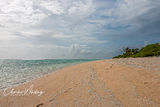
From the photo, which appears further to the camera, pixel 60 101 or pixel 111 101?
pixel 60 101

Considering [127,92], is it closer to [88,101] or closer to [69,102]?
[88,101]

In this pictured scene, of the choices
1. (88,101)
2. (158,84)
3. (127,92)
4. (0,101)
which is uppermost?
(158,84)

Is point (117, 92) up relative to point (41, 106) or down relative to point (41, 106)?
up

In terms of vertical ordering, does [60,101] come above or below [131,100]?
below

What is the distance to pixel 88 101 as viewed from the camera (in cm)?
376

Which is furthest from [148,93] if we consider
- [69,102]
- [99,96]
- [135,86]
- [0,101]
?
[0,101]

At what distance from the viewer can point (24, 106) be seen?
394 centimetres

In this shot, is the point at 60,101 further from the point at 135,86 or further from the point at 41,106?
the point at 135,86

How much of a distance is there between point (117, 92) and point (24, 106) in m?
4.36

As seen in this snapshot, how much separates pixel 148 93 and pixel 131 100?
Answer: 3.00 ft

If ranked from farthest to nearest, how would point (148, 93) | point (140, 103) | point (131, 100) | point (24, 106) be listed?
point (24, 106)
point (148, 93)
point (131, 100)
point (140, 103)

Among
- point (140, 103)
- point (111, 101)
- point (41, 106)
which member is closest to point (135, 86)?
point (140, 103)

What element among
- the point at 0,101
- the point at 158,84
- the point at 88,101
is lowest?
the point at 0,101

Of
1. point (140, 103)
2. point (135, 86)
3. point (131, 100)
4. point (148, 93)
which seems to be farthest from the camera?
point (135, 86)
